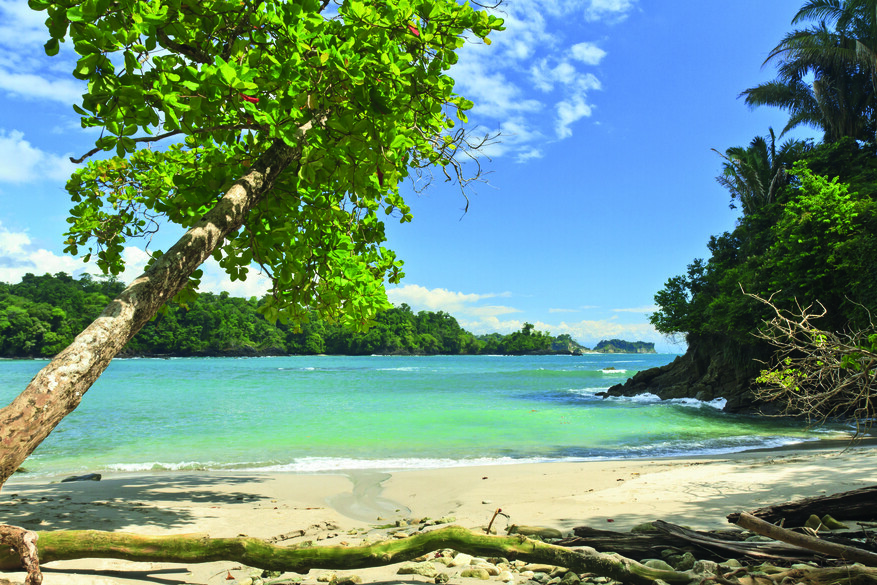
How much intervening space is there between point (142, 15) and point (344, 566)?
3840mm

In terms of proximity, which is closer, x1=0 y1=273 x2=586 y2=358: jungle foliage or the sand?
the sand

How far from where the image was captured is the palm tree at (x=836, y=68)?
21.5 metres

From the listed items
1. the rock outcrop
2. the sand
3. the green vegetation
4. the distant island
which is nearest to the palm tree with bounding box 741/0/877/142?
the green vegetation

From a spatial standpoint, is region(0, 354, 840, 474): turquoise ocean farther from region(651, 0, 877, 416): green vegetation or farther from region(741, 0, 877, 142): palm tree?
region(741, 0, 877, 142): palm tree

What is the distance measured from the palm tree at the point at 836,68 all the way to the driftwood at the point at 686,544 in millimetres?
25960

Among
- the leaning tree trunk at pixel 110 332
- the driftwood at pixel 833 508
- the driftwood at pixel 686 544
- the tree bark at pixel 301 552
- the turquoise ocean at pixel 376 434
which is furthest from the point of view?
the turquoise ocean at pixel 376 434

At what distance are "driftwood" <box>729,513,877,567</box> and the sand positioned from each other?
168cm

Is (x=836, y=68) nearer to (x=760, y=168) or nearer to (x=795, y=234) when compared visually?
(x=760, y=168)

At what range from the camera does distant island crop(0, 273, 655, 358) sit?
295 ft

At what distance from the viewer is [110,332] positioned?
3074mm

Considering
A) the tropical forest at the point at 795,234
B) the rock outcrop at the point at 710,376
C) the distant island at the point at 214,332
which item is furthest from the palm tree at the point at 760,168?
the distant island at the point at 214,332

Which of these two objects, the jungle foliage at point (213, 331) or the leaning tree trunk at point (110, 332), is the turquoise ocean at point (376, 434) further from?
the jungle foliage at point (213, 331)

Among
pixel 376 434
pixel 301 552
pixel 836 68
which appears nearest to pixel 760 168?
pixel 836 68

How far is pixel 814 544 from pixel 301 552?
3.03m
